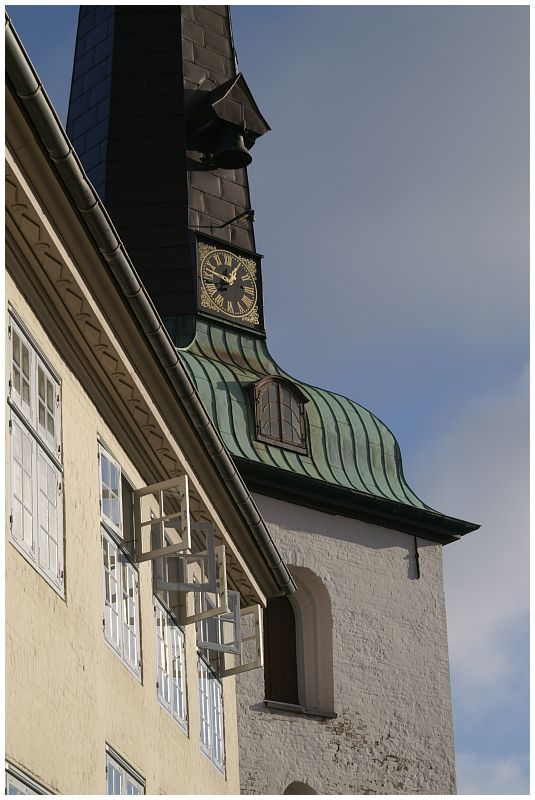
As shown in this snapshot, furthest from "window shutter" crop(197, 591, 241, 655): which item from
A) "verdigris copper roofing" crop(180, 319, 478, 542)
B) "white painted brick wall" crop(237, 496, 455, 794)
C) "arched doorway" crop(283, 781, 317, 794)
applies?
"verdigris copper roofing" crop(180, 319, 478, 542)

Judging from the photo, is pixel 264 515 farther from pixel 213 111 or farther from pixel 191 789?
pixel 191 789

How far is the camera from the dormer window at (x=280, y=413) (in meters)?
30.7

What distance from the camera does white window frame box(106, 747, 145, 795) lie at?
42.7ft

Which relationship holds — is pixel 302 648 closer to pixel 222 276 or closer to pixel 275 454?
pixel 275 454

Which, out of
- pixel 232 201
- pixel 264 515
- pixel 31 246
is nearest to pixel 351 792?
pixel 264 515

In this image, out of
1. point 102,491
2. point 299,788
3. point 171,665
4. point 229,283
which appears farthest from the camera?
point 229,283

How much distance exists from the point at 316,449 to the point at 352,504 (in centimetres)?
117

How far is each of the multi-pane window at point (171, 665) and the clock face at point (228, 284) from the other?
16054mm

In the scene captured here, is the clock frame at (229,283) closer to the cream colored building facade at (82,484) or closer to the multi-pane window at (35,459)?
the cream colored building facade at (82,484)

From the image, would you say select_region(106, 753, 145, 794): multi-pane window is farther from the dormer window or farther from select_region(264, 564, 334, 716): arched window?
the dormer window

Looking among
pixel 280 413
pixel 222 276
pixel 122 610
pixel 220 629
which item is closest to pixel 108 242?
pixel 122 610

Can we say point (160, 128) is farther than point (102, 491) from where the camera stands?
Yes

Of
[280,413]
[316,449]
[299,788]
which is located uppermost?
[280,413]

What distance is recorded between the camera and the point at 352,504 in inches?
1214
